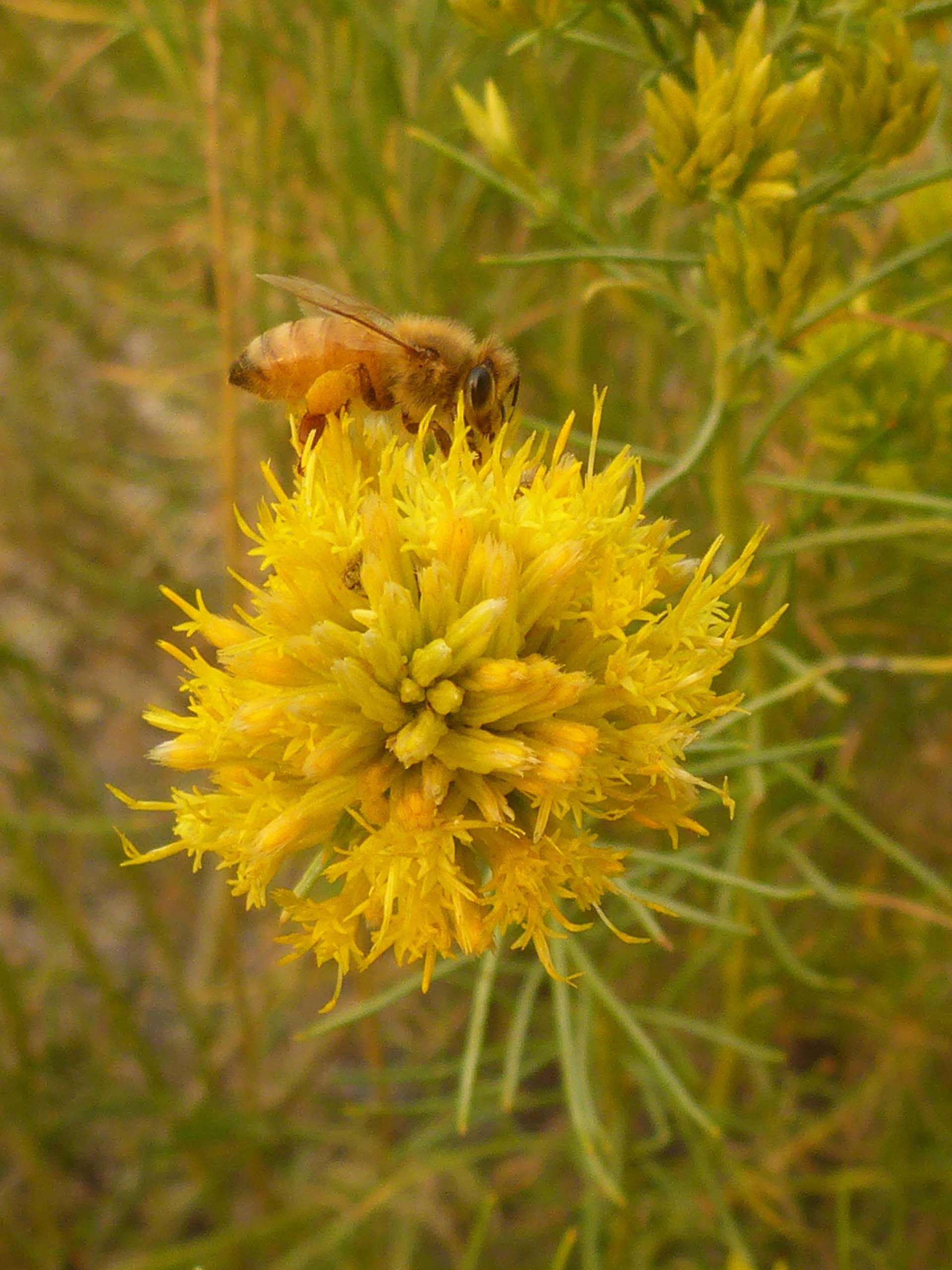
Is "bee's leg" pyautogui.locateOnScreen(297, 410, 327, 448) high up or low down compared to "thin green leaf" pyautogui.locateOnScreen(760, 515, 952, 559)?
up

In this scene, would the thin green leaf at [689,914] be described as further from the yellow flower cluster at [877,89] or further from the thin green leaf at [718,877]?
the yellow flower cluster at [877,89]

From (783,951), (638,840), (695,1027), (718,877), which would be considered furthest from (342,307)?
(638,840)

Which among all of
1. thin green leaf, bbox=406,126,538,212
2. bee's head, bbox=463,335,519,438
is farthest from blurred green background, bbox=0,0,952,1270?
bee's head, bbox=463,335,519,438

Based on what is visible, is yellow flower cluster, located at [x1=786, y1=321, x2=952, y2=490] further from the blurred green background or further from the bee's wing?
the bee's wing

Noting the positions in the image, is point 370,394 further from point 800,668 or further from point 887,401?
point 887,401

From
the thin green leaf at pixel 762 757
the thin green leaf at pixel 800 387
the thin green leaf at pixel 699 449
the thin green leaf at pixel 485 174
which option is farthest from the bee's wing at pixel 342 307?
the thin green leaf at pixel 762 757

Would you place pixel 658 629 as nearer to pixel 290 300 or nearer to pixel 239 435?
pixel 290 300
